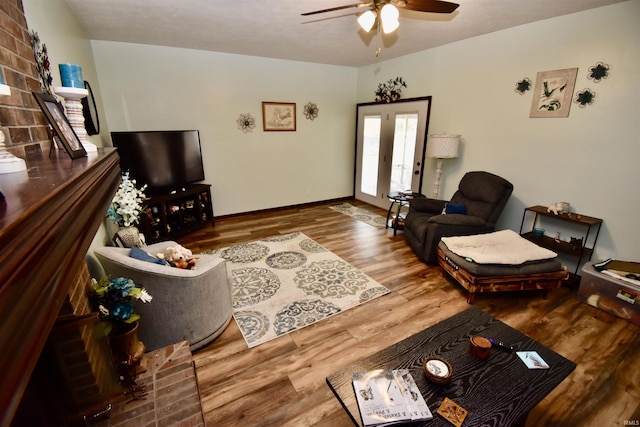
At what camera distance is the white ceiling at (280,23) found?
8.64 ft

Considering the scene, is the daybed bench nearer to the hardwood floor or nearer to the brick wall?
the hardwood floor

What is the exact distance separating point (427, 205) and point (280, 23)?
2.90 m

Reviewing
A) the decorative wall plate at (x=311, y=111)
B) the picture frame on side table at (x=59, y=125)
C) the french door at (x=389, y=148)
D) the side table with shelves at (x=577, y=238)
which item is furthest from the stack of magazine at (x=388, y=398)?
the decorative wall plate at (x=311, y=111)

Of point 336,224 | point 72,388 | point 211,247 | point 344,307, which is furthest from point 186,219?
point 72,388

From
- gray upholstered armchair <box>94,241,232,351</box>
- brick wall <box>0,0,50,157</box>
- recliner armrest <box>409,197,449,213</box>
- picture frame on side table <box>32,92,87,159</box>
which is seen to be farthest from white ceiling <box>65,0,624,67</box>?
gray upholstered armchair <box>94,241,232,351</box>

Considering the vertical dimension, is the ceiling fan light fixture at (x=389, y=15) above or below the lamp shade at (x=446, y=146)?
above

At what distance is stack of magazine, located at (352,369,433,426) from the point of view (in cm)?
122

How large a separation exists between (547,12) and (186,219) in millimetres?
5126

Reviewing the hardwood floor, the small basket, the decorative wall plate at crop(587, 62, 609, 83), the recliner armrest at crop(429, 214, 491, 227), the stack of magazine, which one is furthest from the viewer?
the recliner armrest at crop(429, 214, 491, 227)

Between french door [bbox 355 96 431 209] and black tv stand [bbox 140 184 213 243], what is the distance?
316 centimetres

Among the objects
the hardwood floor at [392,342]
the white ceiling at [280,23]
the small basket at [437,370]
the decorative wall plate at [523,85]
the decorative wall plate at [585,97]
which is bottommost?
the hardwood floor at [392,342]

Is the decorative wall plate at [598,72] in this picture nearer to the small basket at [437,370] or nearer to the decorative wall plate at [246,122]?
the small basket at [437,370]

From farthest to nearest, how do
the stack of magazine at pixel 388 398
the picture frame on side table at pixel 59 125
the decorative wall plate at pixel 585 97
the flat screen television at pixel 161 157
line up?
1. the flat screen television at pixel 161 157
2. the decorative wall plate at pixel 585 97
3. the stack of magazine at pixel 388 398
4. the picture frame on side table at pixel 59 125

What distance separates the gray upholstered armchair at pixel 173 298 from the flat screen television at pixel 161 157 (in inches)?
89.0
